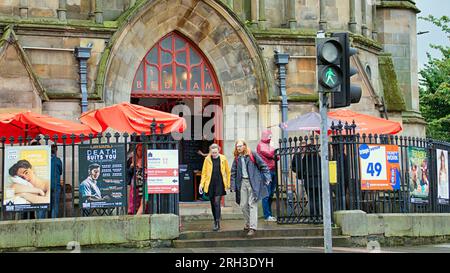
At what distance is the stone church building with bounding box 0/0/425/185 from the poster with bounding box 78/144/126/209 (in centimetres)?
440

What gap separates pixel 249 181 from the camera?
15445 millimetres

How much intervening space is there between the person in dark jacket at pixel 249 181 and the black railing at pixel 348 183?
1.09 m

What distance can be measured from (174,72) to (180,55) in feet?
1.51

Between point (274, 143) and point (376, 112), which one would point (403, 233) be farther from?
point (376, 112)

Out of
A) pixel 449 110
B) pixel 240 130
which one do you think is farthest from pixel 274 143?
pixel 449 110

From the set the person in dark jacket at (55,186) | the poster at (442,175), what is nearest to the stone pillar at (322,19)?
the poster at (442,175)

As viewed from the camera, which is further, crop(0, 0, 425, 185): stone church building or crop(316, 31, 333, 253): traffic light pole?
crop(0, 0, 425, 185): stone church building

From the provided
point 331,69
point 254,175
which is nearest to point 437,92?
point 254,175

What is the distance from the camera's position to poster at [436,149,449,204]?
58.4ft

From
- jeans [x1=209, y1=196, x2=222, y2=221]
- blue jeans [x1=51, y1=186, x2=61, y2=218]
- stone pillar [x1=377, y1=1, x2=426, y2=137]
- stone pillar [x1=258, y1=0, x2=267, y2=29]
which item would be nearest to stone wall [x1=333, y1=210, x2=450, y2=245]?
jeans [x1=209, y1=196, x2=222, y2=221]

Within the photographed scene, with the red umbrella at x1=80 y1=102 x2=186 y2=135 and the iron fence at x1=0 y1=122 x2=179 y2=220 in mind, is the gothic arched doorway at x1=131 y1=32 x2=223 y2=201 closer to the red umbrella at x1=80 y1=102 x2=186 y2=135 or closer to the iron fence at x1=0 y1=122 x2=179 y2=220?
the red umbrella at x1=80 y1=102 x2=186 y2=135

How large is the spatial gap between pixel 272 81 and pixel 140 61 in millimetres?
3190

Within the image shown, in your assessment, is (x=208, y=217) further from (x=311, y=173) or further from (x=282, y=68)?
(x=311, y=173)

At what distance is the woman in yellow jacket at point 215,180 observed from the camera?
1562 centimetres
